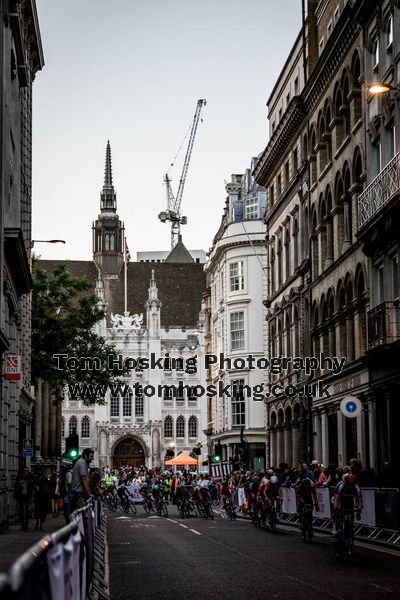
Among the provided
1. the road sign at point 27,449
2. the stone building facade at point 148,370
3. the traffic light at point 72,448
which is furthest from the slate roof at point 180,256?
the traffic light at point 72,448

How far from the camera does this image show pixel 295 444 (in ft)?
170

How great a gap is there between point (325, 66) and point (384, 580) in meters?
28.9

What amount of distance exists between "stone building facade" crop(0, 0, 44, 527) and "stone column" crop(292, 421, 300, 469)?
12.2m

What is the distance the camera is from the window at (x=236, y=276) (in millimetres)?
76562

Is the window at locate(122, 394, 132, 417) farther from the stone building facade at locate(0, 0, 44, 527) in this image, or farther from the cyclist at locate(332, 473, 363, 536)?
the cyclist at locate(332, 473, 363, 536)

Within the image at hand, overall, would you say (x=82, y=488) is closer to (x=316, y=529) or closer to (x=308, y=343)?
(x=316, y=529)

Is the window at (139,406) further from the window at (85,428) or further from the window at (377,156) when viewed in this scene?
the window at (377,156)

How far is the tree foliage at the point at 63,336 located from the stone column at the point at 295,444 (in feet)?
27.4

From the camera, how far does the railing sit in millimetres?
30562

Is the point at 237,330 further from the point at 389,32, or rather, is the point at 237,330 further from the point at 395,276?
the point at 389,32

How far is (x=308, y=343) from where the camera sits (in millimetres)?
47969

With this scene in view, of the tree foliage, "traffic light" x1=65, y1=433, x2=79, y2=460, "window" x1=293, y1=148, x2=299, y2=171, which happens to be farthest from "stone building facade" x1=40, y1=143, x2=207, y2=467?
"traffic light" x1=65, y1=433, x2=79, y2=460

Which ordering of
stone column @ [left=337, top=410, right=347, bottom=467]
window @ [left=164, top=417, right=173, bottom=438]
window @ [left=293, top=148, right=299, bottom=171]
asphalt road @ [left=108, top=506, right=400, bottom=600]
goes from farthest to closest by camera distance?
window @ [left=164, top=417, right=173, bottom=438] → window @ [left=293, top=148, right=299, bottom=171] → stone column @ [left=337, top=410, right=347, bottom=467] → asphalt road @ [left=108, top=506, right=400, bottom=600]

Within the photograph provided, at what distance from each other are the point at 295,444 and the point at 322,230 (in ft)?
38.7
